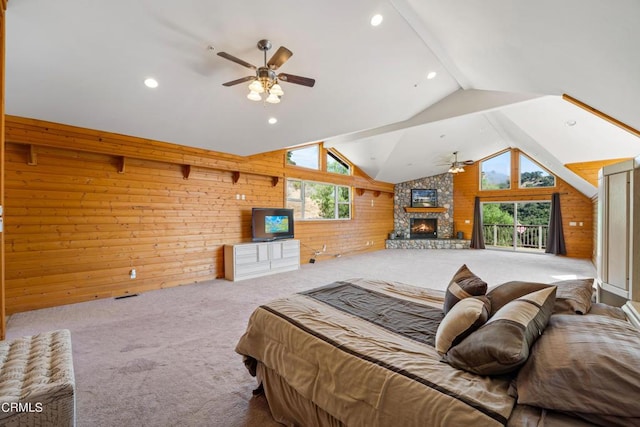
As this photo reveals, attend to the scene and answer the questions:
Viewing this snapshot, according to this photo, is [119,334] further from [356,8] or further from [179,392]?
[356,8]

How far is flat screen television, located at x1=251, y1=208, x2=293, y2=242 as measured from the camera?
5934mm

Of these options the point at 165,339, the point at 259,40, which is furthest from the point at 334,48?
the point at 165,339

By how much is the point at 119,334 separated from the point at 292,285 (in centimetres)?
266

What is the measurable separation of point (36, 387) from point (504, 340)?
208 cm

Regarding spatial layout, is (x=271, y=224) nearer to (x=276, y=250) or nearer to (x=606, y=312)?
(x=276, y=250)

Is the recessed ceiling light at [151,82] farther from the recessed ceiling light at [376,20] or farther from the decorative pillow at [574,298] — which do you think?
the decorative pillow at [574,298]

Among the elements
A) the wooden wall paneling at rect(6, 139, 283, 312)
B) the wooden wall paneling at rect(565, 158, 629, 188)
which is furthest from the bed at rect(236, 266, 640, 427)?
the wooden wall paneling at rect(565, 158, 629, 188)

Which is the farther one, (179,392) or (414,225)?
(414,225)

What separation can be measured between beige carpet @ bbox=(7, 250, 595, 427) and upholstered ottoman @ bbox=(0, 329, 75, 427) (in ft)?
2.05

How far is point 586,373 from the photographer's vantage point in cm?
96

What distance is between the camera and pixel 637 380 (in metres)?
0.90

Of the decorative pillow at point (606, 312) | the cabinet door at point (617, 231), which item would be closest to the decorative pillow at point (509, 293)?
the decorative pillow at point (606, 312)

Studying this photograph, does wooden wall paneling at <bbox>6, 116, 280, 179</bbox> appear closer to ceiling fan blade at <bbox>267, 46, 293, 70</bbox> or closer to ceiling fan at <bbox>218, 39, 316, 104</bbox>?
ceiling fan at <bbox>218, 39, 316, 104</bbox>

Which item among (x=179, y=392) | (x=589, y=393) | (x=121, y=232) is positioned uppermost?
(x=121, y=232)
